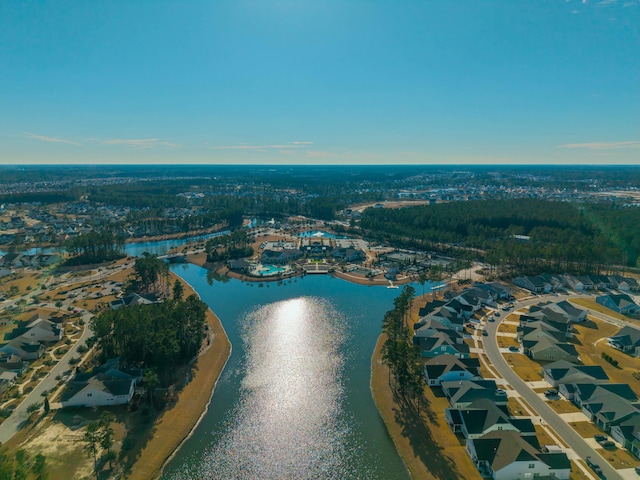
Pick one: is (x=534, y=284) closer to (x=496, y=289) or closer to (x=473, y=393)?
(x=496, y=289)

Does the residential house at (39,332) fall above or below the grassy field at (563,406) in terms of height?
above

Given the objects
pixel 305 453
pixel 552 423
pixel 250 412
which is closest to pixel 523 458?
pixel 552 423

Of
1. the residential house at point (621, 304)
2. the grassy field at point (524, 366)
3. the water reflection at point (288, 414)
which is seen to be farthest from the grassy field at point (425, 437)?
the residential house at point (621, 304)

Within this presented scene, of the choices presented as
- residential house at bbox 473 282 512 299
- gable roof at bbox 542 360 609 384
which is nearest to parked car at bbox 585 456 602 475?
gable roof at bbox 542 360 609 384

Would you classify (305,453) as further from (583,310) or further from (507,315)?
(583,310)

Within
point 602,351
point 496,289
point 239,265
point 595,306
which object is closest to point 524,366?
point 602,351

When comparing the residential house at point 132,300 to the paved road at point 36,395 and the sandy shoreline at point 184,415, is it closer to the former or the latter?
the paved road at point 36,395
